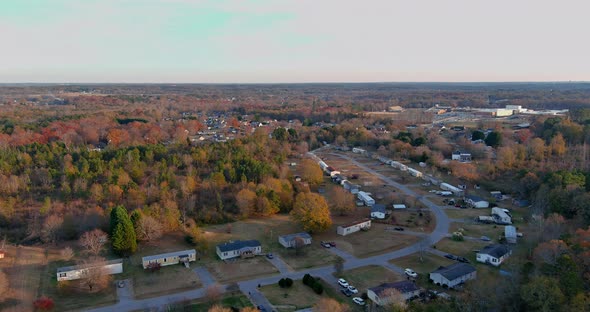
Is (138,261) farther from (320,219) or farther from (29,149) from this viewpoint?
(29,149)

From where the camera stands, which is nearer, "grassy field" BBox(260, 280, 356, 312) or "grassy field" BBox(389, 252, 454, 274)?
"grassy field" BBox(260, 280, 356, 312)

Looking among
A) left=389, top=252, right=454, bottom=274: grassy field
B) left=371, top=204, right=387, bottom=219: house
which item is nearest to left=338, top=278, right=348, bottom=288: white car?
left=389, top=252, right=454, bottom=274: grassy field

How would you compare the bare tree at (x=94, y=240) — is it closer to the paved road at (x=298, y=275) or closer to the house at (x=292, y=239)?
the paved road at (x=298, y=275)

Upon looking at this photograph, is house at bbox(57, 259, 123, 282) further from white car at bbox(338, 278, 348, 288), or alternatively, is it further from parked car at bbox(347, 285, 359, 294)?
parked car at bbox(347, 285, 359, 294)

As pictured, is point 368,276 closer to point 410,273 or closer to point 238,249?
point 410,273

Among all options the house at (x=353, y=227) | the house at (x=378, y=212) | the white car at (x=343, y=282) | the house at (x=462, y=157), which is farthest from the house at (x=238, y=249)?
the house at (x=462, y=157)
